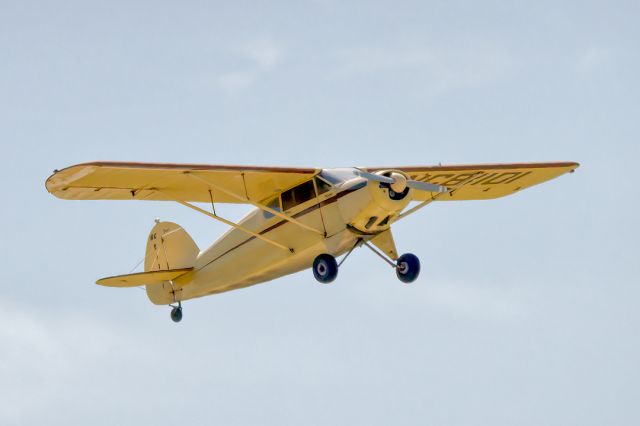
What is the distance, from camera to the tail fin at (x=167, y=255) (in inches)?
949

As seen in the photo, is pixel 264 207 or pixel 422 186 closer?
pixel 422 186

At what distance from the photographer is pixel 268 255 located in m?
21.1

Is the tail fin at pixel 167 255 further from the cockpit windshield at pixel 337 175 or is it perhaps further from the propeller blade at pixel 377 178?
the propeller blade at pixel 377 178

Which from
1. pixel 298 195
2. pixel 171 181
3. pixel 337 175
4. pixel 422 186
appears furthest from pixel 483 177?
pixel 171 181

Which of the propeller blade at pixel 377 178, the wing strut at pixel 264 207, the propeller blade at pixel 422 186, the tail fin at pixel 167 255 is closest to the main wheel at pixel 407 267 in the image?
the propeller blade at pixel 422 186

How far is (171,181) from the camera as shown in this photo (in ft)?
65.9

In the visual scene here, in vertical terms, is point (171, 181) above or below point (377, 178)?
above

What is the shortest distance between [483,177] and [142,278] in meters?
7.26

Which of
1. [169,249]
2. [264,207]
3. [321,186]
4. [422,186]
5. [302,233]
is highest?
[169,249]

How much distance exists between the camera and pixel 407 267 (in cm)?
2038

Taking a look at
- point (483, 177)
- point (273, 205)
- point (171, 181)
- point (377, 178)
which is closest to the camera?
point (377, 178)

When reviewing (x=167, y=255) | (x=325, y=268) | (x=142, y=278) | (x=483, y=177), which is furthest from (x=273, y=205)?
(x=483, y=177)

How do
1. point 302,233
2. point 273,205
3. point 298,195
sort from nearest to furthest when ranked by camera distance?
point 302,233 → point 298,195 → point 273,205

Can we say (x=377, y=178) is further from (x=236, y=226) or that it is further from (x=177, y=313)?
(x=177, y=313)
